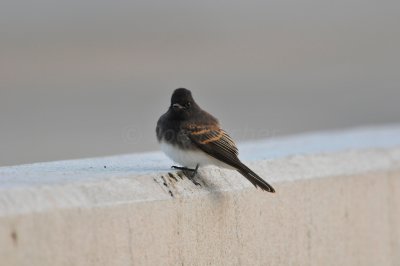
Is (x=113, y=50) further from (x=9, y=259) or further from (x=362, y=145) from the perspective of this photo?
(x=9, y=259)

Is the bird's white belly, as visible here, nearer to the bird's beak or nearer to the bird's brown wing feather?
the bird's brown wing feather

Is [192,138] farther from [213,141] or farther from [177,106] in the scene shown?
[177,106]

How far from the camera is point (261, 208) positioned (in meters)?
6.53

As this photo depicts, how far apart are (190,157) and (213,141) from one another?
280 millimetres

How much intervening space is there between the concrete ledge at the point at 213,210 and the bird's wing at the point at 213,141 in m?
0.17

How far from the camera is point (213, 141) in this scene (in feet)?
24.1

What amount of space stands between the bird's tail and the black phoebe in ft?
0.14

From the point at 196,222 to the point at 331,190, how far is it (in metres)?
1.33

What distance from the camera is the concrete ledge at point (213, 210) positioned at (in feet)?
17.1

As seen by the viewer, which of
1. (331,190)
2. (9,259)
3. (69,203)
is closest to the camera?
(9,259)

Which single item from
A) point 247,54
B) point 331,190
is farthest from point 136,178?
point 247,54

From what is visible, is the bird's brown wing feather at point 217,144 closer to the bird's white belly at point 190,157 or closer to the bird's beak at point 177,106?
the bird's white belly at point 190,157

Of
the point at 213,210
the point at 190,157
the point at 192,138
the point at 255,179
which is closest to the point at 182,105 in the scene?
the point at 192,138

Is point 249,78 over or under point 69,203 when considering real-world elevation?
over
